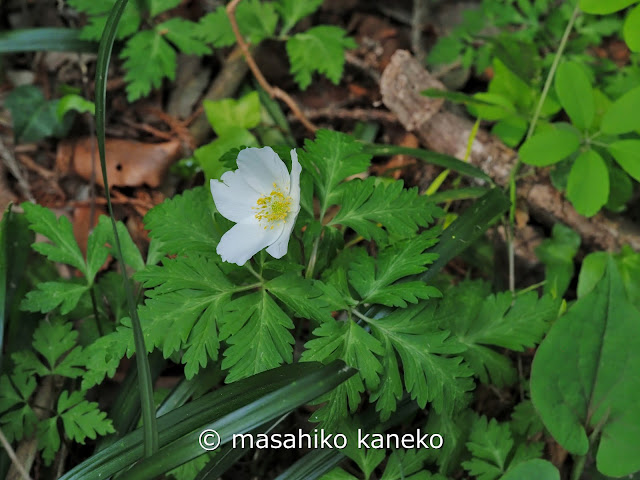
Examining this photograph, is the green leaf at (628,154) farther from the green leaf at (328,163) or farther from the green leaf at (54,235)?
the green leaf at (54,235)

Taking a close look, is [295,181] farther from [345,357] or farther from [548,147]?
[548,147]

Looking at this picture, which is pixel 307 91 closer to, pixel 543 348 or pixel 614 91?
pixel 614 91

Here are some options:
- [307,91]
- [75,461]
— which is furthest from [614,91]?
[75,461]

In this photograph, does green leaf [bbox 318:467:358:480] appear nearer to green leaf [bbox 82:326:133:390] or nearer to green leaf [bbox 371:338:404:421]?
green leaf [bbox 371:338:404:421]

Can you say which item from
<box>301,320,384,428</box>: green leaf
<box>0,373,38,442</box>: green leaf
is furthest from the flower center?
<box>0,373,38,442</box>: green leaf

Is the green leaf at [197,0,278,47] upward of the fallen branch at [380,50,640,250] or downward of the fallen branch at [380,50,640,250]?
upward

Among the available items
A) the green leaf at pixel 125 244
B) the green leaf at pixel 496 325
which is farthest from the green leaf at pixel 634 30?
the green leaf at pixel 125 244
